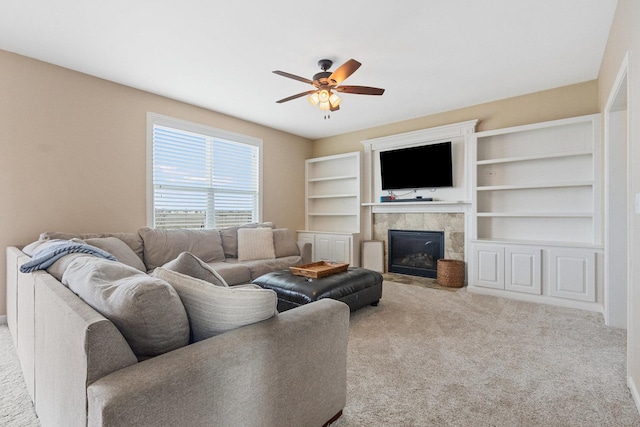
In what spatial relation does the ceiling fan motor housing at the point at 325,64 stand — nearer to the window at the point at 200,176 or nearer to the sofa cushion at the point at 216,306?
the window at the point at 200,176

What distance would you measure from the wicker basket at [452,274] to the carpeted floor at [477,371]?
3.42 feet

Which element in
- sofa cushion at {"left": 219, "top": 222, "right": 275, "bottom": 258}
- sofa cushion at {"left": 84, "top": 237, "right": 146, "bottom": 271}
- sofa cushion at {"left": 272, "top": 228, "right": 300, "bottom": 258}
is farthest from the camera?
sofa cushion at {"left": 272, "top": 228, "right": 300, "bottom": 258}

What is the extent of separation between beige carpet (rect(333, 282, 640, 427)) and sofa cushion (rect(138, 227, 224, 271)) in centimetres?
204

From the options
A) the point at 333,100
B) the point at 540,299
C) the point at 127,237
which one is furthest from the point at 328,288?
the point at 540,299

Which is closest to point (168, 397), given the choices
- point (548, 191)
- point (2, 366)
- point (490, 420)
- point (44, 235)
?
point (490, 420)

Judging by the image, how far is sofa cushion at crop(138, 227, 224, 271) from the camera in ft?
11.6

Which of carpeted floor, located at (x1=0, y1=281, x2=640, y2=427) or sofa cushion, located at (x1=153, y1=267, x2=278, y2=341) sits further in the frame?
carpeted floor, located at (x1=0, y1=281, x2=640, y2=427)

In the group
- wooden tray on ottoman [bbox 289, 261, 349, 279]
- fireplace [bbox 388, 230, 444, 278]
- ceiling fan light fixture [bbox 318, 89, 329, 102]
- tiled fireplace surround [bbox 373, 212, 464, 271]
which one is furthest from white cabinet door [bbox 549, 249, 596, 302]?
ceiling fan light fixture [bbox 318, 89, 329, 102]

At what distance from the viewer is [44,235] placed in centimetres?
288

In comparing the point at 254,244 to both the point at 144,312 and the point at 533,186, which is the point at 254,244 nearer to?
the point at 144,312

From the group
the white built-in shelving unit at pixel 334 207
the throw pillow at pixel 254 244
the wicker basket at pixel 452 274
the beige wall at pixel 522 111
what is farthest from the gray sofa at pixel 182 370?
the beige wall at pixel 522 111

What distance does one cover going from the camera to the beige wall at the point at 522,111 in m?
3.73

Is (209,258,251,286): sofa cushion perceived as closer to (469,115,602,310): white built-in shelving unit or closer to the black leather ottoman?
the black leather ottoman

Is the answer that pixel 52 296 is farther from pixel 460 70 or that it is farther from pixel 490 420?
pixel 460 70
